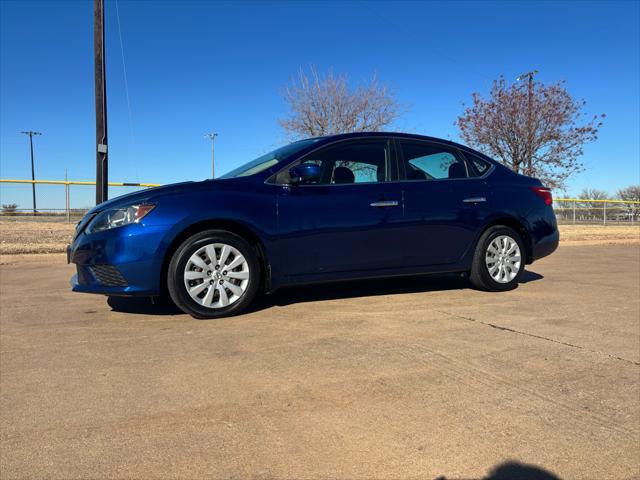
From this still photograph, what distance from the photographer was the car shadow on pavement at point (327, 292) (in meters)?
4.59

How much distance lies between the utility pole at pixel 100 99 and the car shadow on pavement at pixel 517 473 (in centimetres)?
1103

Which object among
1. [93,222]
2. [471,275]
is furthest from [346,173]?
[93,222]

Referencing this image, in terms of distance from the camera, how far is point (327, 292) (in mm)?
5340

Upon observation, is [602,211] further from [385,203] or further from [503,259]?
[385,203]

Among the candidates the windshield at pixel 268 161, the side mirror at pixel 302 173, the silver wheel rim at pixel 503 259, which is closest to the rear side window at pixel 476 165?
the silver wheel rim at pixel 503 259

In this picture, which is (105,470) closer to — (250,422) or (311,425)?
(250,422)

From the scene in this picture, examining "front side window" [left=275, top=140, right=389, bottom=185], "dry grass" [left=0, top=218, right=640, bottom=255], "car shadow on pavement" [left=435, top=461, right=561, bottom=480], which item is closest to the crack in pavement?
"front side window" [left=275, top=140, right=389, bottom=185]

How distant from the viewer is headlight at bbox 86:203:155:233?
397cm

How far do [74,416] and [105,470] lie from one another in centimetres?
57

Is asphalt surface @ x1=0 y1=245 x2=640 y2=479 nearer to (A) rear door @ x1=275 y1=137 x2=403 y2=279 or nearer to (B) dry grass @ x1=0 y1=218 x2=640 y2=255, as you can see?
(A) rear door @ x1=275 y1=137 x2=403 y2=279

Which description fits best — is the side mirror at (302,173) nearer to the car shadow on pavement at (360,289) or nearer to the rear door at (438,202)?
the rear door at (438,202)

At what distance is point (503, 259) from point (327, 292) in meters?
2.02

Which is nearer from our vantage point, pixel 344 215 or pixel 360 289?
pixel 344 215

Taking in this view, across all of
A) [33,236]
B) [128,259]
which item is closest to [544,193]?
[128,259]
